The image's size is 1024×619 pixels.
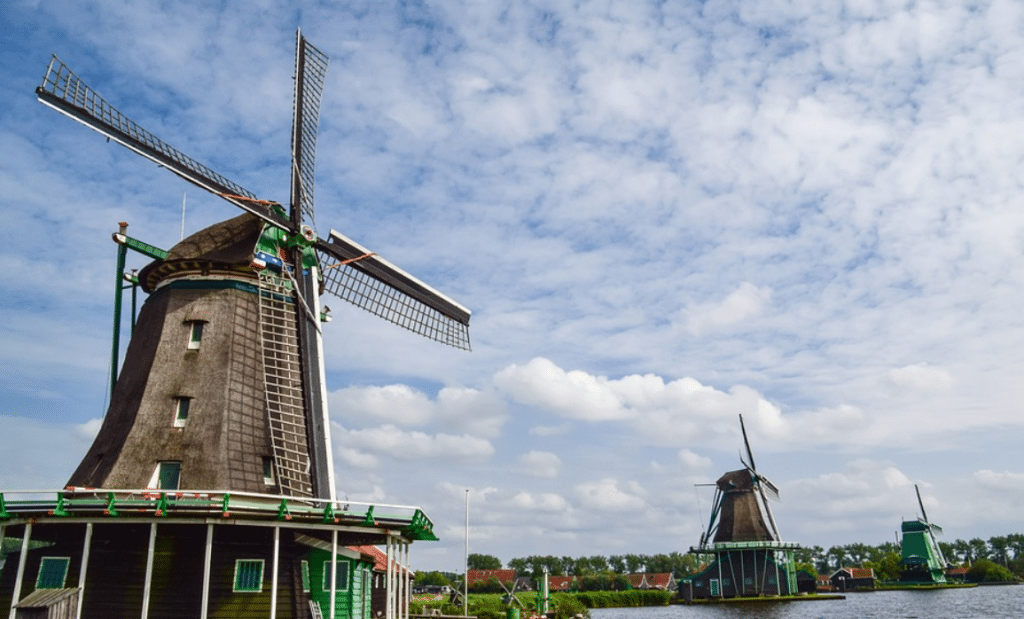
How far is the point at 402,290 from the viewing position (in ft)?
85.0

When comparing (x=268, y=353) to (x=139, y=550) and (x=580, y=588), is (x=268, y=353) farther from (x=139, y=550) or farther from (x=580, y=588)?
(x=580, y=588)

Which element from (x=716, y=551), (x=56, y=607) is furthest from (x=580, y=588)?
(x=56, y=607)

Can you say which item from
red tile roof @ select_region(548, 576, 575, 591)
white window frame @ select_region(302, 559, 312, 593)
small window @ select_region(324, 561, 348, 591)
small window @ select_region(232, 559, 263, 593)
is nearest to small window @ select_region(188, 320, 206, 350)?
small window @ select_region(232, 559, 263, 593)

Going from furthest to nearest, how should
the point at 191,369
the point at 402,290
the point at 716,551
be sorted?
the point at 716,551, the point at 402,290, the point at 191,369

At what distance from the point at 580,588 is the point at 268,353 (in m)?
88.0

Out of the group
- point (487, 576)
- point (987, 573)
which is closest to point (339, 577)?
point (487, 576)

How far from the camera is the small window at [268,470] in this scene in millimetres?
19836

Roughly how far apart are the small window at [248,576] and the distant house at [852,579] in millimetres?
94451

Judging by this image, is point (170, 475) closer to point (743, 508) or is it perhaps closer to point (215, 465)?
point (215, 465)

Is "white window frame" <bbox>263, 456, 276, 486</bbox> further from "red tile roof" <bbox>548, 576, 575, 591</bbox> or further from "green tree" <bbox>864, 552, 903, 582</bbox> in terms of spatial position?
"green tree" <bbox>864, 552, 903, 582</bbox>

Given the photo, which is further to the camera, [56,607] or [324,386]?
[324,386]

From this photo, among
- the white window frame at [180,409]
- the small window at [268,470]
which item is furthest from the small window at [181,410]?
the small window at [268,470]

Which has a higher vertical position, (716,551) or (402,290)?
(402,290)

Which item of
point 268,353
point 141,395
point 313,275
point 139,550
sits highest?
point 313,275
